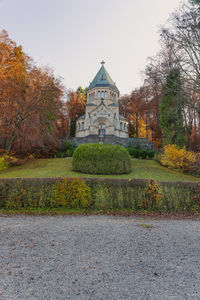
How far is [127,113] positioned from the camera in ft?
147

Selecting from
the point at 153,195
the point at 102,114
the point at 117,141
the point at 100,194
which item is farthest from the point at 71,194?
the point at 102,114

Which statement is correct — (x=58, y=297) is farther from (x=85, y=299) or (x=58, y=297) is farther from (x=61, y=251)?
(x=61, y=251)

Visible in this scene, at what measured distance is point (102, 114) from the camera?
3394 cm

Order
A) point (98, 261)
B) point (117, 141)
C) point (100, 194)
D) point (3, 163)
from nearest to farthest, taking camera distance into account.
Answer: point (98, 261) < point (100, 194) < point (3, 163) < point (117, 141)

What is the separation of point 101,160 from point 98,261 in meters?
10.2

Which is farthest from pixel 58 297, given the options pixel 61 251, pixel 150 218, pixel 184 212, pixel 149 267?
pixel 184 212

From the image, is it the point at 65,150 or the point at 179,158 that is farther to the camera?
the point at 65,150

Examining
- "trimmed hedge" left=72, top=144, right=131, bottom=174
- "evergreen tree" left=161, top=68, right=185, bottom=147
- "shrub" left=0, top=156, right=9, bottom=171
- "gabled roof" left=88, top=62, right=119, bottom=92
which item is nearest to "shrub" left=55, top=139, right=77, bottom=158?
"shrub" left=0, top=156, right=9, bottom=171

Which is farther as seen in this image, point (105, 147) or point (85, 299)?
point (105, 147)

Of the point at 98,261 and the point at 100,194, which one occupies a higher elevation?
the point at 100,194

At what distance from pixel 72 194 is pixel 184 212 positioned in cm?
435

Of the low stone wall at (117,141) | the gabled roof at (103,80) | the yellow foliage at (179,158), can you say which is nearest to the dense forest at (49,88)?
the yellow foliage at (179,158)

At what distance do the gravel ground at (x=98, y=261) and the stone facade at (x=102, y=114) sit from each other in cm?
2700

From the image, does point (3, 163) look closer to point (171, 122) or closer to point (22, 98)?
point (22, 98)
